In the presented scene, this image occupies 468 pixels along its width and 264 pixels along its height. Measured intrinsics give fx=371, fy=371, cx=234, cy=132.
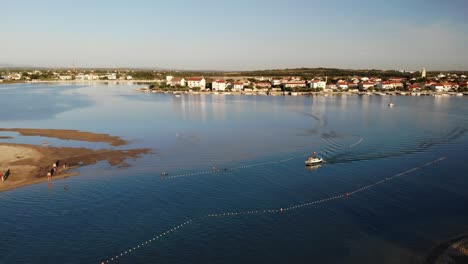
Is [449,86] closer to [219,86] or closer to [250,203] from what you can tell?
[219,86]

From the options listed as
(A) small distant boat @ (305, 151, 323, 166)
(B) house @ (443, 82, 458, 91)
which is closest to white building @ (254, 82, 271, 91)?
(B) house @ (443, 82, 458, 91)

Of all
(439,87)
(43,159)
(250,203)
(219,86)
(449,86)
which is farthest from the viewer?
(219,86)

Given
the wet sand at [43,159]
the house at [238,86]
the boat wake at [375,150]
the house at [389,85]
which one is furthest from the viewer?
the house at [238,86]

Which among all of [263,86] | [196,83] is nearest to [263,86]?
[263,86]

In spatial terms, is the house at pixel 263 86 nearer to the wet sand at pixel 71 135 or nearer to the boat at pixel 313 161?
the wet sand at pixel 71 135

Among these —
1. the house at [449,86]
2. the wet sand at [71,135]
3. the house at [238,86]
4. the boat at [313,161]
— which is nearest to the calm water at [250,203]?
the boat at [313,161]

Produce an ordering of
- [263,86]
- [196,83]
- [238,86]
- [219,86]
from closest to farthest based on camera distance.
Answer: [219,86], [238,86], [263,86], [196,83]
